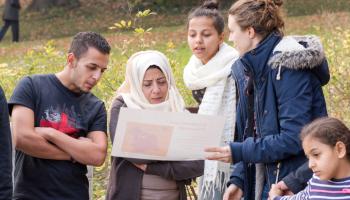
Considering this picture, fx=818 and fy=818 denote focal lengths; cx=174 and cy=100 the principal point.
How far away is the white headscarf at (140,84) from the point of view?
15.3 feet

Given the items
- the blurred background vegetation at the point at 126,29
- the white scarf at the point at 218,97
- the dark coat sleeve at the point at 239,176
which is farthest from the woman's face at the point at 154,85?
the blurred background vegetation at the point at 126,29

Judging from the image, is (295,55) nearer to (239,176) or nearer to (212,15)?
(239,176)

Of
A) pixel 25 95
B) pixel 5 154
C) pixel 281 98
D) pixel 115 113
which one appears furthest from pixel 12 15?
pixel 5 154

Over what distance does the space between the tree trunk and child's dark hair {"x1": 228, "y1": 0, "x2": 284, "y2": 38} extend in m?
29.1

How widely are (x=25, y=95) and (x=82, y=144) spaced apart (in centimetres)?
41

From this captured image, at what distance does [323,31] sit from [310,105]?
29.9 ft

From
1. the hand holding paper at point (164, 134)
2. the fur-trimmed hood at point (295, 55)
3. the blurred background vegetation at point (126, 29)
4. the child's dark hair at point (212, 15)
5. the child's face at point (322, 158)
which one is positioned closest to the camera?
the child's face at point (322, 158)

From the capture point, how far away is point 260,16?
13.6 feet

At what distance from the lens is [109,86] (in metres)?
7.62

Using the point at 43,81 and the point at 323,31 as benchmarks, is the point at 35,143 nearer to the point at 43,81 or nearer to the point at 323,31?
the point at 43,81

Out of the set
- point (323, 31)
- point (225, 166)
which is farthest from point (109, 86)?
point (323, 31)

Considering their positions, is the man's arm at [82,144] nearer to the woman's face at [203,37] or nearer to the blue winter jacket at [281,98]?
the blue winter jacket at [281,98]

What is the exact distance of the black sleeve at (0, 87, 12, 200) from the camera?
3531 mm

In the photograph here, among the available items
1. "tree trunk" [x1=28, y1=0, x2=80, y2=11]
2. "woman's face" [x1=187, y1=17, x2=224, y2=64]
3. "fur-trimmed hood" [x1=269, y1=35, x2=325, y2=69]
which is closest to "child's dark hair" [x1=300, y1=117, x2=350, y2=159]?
"fur-trimmed hood" [x1=269, y1=35, x2=325, y2=69]
